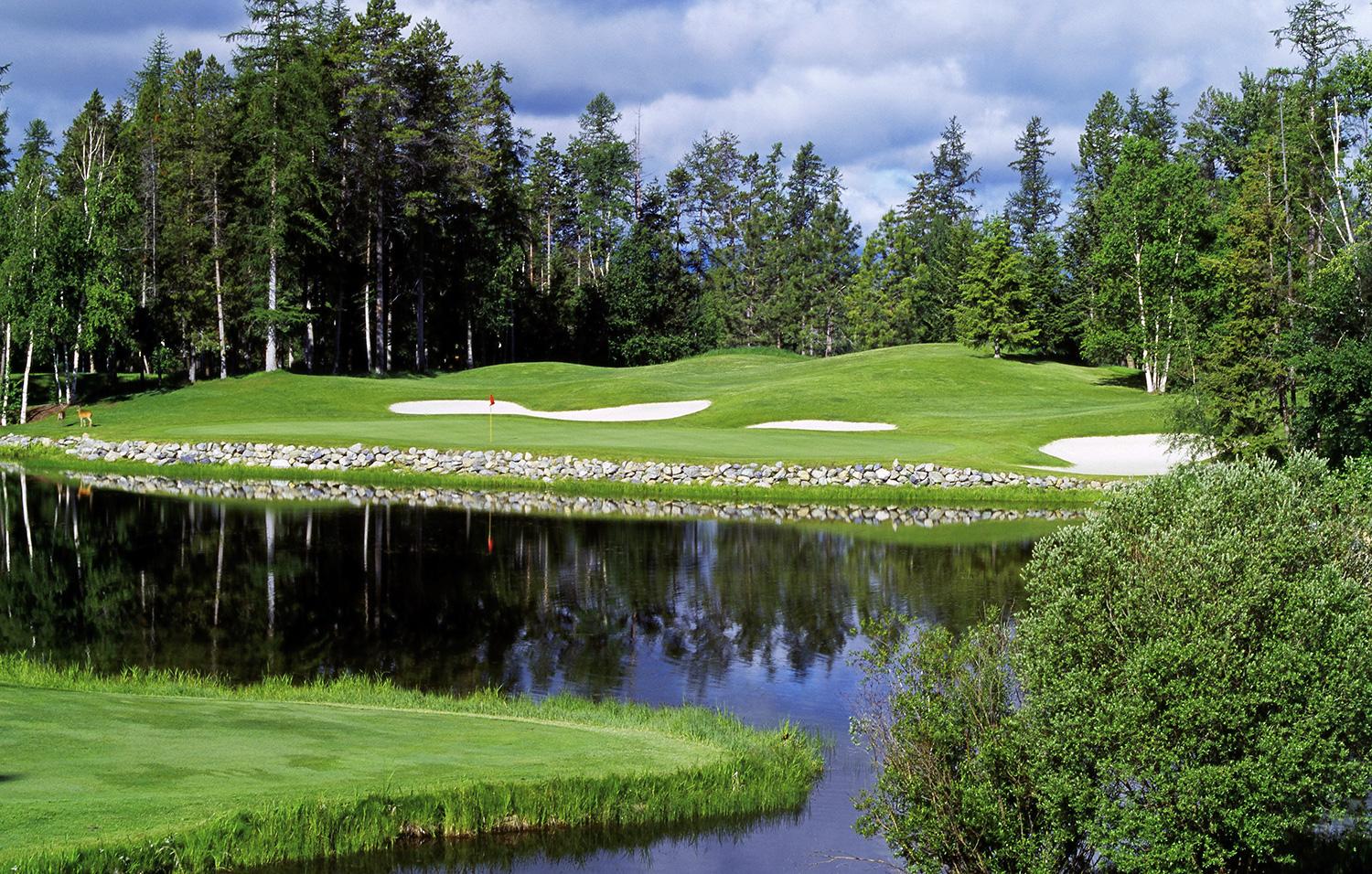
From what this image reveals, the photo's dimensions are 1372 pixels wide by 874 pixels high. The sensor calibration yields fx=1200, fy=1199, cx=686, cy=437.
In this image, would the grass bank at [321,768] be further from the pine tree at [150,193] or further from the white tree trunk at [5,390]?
the pine tree at [150,193]

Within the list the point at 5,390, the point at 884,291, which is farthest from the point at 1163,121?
the point at 5,390

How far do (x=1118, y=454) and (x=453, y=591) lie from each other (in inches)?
1214

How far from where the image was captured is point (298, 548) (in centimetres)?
2933

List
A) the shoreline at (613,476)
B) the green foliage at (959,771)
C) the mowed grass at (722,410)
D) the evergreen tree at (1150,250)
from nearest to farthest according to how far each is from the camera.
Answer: the green foliage at (959,771), the shoreline at (613,476), the mowed grass at (722,410), the evergreen tree at (1150,250)

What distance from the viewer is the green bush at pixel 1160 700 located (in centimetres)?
1009

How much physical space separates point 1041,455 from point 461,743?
35.7 meters

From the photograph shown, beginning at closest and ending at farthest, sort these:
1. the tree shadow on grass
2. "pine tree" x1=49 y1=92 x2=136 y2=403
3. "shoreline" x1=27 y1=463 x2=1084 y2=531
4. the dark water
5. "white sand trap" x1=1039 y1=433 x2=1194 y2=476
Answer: the dark water → "shoreline" x1=27 y1=463 x2=1084 y2=531 → "white sand trap" x1=1039 y1=433 x2=1194 y2=476 → "pine tree" x1=49 y1=92 x2=136 y2=403 → the tree shadow on grass

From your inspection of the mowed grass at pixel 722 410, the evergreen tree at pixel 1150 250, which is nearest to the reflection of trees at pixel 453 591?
the mowed grass at pixel 722 410

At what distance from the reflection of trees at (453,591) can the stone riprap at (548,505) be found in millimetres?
2042

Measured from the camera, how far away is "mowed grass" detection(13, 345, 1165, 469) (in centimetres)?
4584

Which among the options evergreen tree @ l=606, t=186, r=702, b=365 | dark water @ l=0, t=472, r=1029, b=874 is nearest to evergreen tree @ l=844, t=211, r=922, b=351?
evergreen tree @ l=606, t=186, r=702, b=365

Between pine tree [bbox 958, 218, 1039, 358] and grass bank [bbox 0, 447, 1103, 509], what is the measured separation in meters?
37.4

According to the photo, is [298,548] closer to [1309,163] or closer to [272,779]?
[272,779]

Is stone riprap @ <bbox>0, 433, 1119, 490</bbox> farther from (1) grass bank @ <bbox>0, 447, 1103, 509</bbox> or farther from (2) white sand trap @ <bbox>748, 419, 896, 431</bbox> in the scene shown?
(2) white sand trap @ <bbox>748, 419, 896, 431</bbox>
